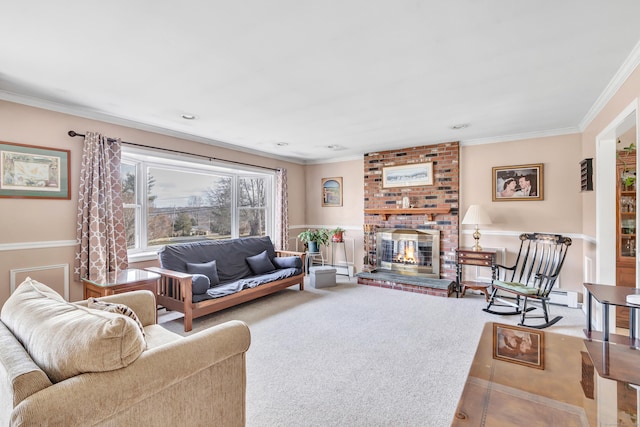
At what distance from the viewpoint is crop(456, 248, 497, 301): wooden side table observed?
14.3 ft

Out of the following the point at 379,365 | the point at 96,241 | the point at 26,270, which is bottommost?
the point at 379,365

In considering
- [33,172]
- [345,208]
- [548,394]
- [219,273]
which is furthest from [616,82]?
[33,172]

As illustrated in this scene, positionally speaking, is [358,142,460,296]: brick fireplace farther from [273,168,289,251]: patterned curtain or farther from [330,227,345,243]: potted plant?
[273,168,289,251]: patterned curtain

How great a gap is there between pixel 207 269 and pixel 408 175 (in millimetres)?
3602

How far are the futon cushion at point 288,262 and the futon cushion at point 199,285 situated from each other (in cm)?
Result: 157

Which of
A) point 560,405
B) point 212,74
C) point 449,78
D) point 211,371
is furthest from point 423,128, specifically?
point 211,371

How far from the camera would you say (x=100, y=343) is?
3.81 feet

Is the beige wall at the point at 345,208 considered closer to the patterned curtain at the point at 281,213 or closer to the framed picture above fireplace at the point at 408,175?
the patterned curtain at the point at 281,213

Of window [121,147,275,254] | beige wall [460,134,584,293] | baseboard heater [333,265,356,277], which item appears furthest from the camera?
baseboard heater [333,265,356,277]

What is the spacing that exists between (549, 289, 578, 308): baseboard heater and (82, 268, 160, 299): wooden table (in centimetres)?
511

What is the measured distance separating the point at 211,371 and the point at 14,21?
2.31 m

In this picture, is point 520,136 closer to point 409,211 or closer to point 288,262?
point 409,211

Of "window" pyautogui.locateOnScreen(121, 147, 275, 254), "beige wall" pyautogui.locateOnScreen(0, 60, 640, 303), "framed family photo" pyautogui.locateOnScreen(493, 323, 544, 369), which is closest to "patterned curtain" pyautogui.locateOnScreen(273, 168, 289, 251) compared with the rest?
"window" pyautogui.locateOnScreen(121, 147, 275, 254)

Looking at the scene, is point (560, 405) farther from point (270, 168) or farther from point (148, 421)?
point (270, 168)
